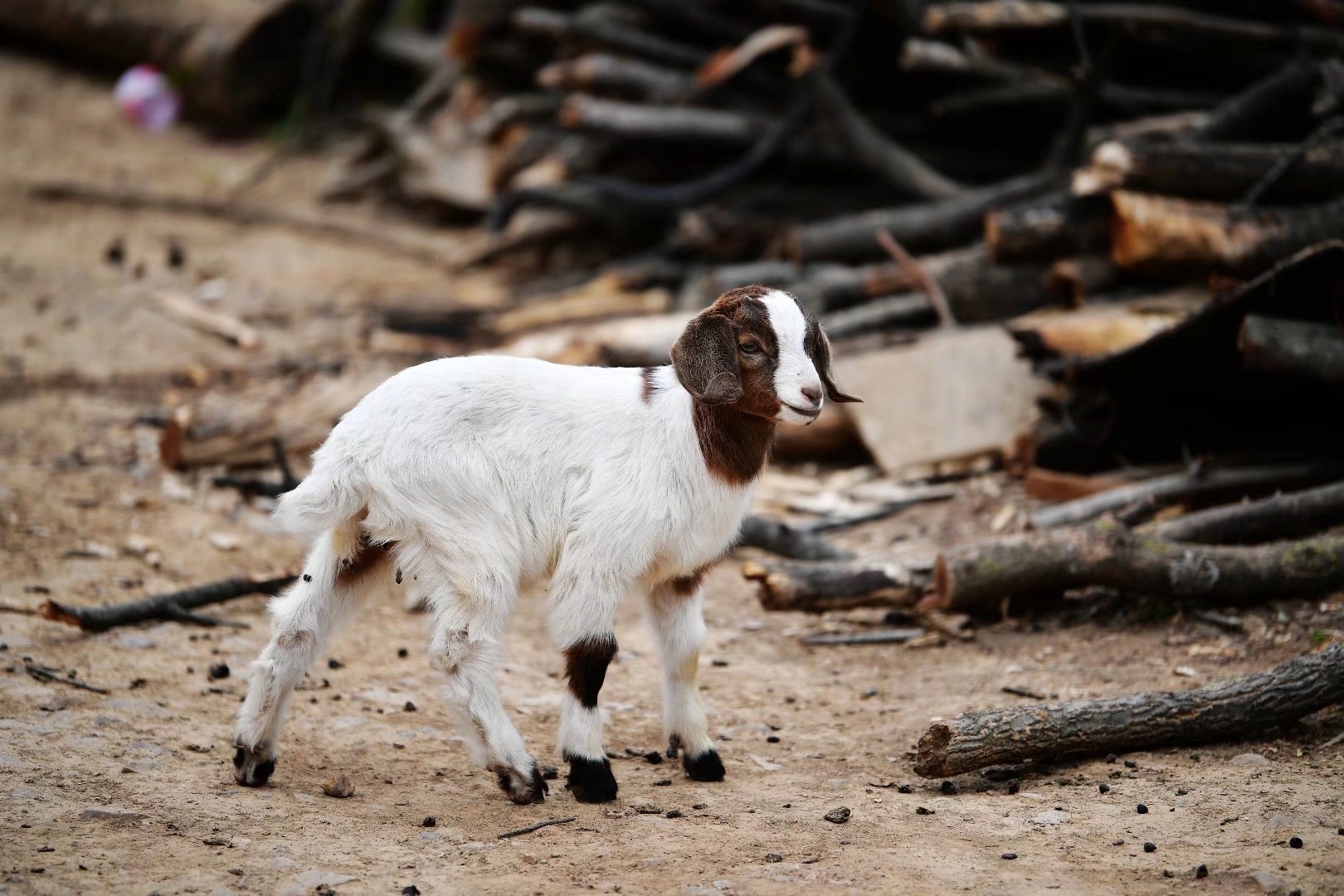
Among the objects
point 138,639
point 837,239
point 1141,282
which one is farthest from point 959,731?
point 837,239

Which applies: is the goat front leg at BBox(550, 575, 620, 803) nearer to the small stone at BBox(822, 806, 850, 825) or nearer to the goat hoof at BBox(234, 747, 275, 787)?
the small stone at BBox(822, 806, 850, 825)

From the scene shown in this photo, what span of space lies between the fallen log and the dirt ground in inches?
2.6

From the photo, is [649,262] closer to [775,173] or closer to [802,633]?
[775,173]

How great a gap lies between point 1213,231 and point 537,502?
4.30 metres

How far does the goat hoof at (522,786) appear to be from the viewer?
4.02 m

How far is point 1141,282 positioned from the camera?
294 inches

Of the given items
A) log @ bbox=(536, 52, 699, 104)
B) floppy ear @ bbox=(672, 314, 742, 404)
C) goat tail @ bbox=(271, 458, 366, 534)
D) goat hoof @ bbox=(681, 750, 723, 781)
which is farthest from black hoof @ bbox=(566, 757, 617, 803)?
log @ bbox=(536, 52, 699, 104)

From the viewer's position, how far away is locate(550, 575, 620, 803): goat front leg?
4.13 metres

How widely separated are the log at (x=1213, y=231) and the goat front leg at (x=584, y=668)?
4178 millimetres

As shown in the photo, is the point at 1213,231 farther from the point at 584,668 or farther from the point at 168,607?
the point at 168,607

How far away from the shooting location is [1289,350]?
5.54 metres

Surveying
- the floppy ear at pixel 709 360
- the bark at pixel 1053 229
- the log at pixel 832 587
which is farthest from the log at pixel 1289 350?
the floppy ear at pixel 709 360

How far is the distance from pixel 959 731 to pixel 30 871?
105 inches

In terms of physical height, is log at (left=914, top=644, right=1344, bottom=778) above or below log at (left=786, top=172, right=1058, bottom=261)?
below
